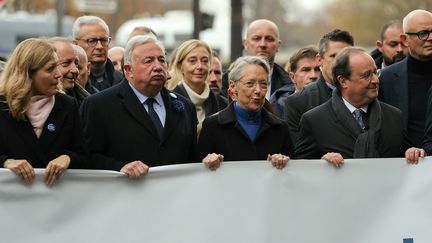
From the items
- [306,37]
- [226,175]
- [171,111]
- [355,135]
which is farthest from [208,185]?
[306,37]

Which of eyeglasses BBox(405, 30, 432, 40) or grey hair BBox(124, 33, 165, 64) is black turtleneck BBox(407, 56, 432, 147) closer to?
eyeglasses BBox(405, 30, 432, 40)

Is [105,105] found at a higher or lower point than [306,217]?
higher

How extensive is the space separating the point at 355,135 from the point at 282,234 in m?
0.88

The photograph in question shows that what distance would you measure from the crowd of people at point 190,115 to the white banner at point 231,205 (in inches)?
4.2

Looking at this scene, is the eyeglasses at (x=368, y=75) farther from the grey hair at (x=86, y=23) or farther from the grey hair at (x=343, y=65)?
the grey hair at (x=86, y=23)

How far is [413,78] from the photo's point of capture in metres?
8.91

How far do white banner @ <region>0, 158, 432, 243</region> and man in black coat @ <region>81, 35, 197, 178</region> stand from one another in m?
0.25

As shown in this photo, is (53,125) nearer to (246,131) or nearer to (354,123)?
(246,131)

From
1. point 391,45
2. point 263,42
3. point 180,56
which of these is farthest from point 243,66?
point 391,45

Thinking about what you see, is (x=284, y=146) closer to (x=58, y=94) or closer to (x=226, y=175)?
(x=226, y=175)

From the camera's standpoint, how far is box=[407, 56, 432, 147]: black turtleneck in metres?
8.70

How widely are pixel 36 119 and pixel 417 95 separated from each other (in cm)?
295

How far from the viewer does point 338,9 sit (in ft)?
262

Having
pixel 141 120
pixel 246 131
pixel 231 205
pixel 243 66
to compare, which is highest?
pixel 243 66
